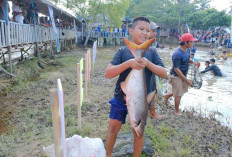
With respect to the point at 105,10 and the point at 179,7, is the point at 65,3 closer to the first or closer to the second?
the point at 105,10

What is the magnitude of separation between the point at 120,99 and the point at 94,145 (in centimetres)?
54

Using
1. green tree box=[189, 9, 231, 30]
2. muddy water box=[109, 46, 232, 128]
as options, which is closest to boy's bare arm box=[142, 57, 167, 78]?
muddy water box=[109, 46, 232, 128]

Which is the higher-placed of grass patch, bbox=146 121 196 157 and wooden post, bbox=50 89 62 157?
wooden post, bbox=50 89 62 157

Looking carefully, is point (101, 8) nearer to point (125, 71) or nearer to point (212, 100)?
point (212, 100)

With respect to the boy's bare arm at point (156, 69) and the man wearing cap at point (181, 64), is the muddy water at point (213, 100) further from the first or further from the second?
the boy's bare arm at point (156, 69)

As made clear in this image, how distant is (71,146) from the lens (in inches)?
79.1

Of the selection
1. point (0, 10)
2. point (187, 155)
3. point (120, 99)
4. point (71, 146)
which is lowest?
point (187, 155)

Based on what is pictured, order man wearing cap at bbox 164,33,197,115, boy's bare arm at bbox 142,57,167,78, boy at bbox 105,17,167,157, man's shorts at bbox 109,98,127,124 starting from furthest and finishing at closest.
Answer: man wearing cap at bbox 164,33,197,115
man's shorts at bbox 109,98,127,124
boy at bbox 105,17,167,157
boy's bare arm at bbox 142,57,167,78

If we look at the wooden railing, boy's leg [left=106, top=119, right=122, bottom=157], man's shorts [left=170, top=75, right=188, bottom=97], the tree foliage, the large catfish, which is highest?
the tree foliage

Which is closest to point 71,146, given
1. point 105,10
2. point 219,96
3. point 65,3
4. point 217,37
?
point 219,96

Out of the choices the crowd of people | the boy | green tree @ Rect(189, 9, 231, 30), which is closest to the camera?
the boy

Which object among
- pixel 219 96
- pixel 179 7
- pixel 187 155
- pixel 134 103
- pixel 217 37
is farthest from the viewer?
pixel 179 7

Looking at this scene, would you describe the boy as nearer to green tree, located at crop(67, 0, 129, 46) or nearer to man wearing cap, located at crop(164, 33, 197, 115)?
man wearing cap, located at crop(164, 33, 197, 115)

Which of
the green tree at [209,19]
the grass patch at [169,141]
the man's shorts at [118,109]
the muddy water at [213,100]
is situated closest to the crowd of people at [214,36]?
the green tree at [209,19]
